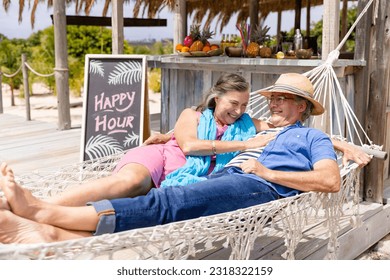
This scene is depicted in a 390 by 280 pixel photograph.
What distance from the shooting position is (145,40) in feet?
95.2

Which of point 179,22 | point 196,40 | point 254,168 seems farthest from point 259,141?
point 179,22

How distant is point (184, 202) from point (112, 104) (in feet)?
6.45

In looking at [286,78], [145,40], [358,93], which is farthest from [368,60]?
[145,40]

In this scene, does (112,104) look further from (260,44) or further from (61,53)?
(61,53)

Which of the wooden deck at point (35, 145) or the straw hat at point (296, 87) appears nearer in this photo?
the straw hat at point (296, 87)

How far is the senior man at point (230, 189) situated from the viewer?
171 centimetres

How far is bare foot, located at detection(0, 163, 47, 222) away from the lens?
5.53ft

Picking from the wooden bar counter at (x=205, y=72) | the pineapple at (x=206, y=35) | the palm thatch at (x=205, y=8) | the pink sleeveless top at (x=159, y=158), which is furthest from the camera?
the palm thatch at (x=205, y=8)

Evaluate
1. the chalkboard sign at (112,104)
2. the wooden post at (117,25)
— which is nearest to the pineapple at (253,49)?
the chalkboard sign at (112,104)

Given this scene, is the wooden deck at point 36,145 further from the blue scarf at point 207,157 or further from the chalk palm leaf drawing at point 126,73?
the blue scarf at point 207,157

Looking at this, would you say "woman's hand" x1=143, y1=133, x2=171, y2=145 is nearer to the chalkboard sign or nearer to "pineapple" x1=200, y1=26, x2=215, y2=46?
the chalkboard sign

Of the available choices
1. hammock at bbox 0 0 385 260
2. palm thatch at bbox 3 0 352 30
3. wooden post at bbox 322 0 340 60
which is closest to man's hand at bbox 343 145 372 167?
hammock at bbox 0 0 385 260

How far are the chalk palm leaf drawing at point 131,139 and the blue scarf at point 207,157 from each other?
124cm

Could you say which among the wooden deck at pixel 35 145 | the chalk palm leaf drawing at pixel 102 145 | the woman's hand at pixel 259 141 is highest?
the woman's hand at pixel 259 141
